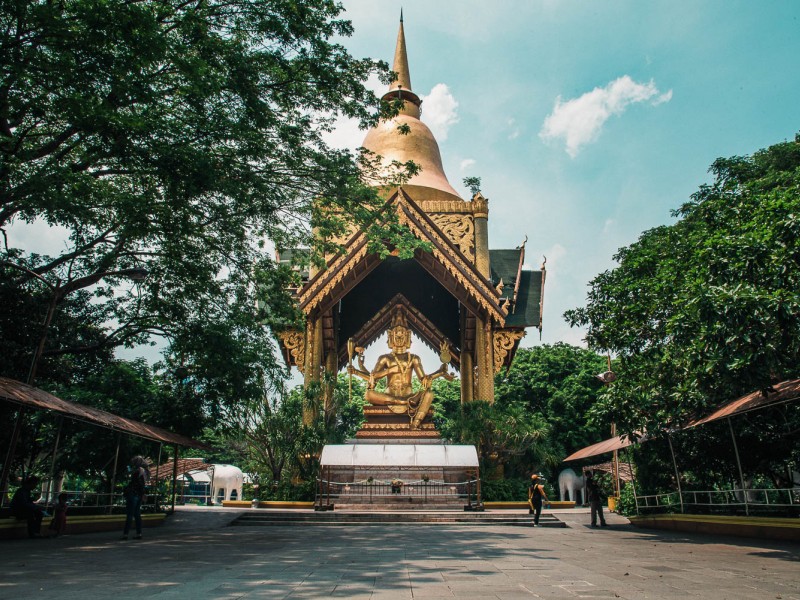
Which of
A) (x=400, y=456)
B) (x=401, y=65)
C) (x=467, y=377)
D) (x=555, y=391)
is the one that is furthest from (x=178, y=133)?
(x=555, y=391)

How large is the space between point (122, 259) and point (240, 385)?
3.28 m

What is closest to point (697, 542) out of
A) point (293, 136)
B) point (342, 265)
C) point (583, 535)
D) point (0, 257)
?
point (583, 535)

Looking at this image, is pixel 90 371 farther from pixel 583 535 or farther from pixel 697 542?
pixel 697 542

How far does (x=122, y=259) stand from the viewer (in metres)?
11.5

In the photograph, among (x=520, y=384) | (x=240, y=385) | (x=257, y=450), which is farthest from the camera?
(x=520, y=384)

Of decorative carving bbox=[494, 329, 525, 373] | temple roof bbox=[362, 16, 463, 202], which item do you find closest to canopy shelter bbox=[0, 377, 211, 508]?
decorative carving bbox=[494, 329, 525, 373]

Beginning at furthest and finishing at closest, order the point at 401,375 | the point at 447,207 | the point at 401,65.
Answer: the point at 401,65 < the point at 401,375 < the point at 447,207

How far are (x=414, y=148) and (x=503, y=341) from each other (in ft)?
26.2

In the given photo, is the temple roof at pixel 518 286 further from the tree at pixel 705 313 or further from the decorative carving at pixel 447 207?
the tree at pixel 705 313

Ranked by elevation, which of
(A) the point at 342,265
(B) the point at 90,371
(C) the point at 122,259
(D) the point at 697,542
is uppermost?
(A) the point at 342,265

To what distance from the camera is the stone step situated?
12.4 m

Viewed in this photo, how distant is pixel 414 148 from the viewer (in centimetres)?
2266

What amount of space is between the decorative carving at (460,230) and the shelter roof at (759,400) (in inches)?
400

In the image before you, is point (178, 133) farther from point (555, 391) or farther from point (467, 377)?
point (555, 391)
